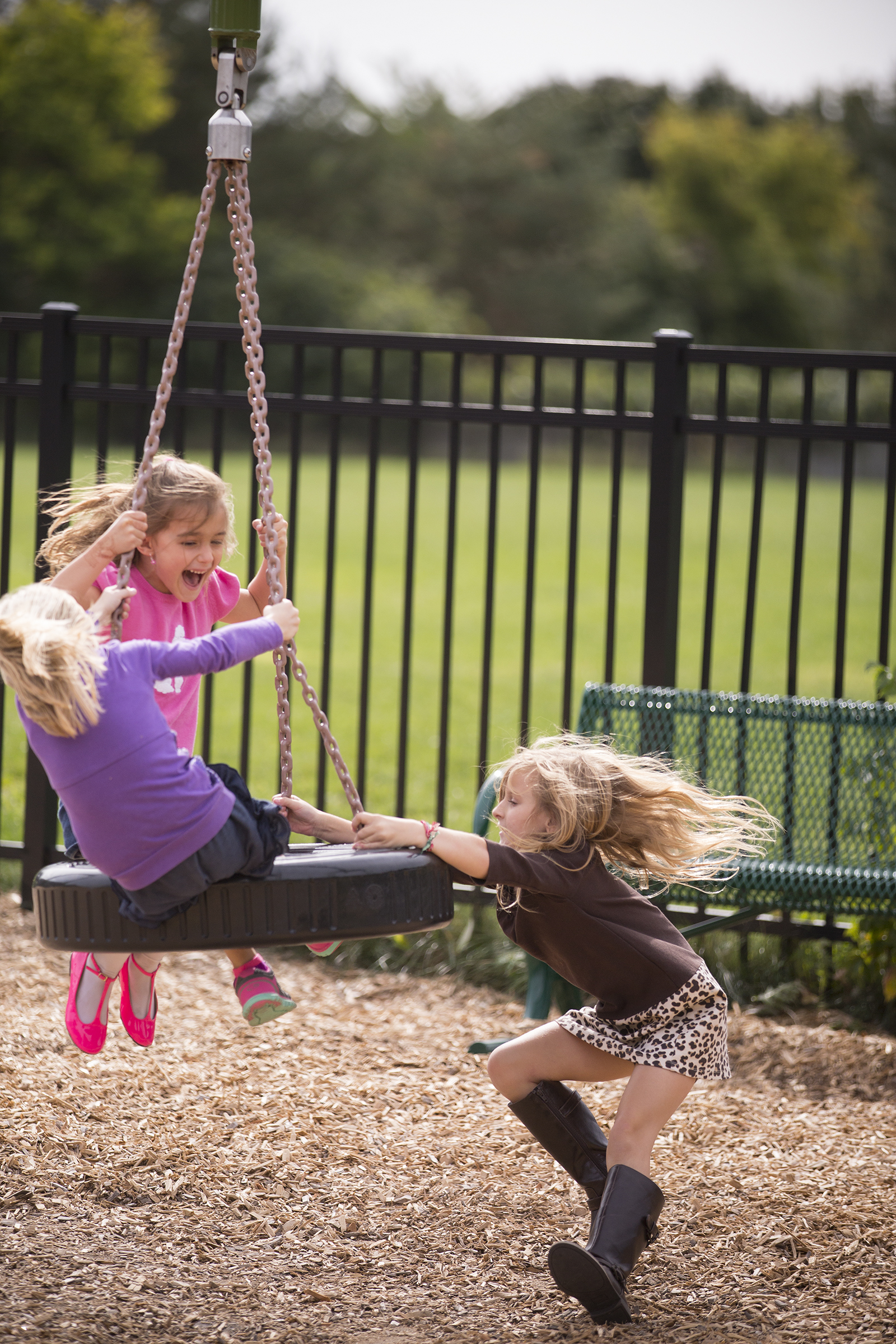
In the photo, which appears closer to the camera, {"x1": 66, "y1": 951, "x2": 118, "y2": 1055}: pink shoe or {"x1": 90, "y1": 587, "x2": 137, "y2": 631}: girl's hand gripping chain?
{"x1": 90, "y1": 587, "x2": 137, "y2": 631}: girl's hand gripping chain

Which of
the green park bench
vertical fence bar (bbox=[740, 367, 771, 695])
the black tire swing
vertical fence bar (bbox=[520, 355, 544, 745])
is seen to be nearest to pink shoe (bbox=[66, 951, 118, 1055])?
the black tire swing

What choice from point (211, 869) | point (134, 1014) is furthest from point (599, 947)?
point (134, 1014)

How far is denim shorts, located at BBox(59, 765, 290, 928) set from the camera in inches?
94.6

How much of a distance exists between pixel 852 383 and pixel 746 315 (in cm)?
4920

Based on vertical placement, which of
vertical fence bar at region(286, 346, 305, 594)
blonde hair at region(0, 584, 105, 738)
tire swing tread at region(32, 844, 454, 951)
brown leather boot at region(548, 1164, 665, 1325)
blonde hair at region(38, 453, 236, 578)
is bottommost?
brown leather boot at region(548, 1164, 665, 1325)

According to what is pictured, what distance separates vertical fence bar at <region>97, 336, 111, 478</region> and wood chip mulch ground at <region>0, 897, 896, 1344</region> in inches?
82.6

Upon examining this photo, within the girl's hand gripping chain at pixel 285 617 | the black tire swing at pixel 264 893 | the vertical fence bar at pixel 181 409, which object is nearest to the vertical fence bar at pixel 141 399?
the vertical fence bar at pixel 181 409

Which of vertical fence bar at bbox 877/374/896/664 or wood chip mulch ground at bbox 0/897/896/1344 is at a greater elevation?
vertical fence bar at bbox 877/374/896/664

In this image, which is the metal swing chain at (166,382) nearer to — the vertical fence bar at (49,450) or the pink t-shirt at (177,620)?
the pink t-shirt at (177,620)

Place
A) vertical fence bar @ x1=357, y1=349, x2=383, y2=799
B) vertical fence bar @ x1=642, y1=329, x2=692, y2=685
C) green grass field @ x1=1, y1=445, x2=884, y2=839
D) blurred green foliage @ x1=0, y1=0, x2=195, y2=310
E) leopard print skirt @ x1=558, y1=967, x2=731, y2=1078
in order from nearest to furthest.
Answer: leopard print skirt @ x1=558, y1=967, x2=731, y2=1078 → vertical fence bar @ x1=642, y1=329, x2=692, y2=685 → vertical fence bar @ x1=357, y1=349, x2=383, y2=799 → green grass field @ x1=1, y1=445, x2=884, y2=839 → blurred green foliage @ x1=0, y1=0, x2=195, y2=310

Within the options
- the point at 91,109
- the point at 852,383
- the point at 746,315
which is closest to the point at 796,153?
the point at 746,315

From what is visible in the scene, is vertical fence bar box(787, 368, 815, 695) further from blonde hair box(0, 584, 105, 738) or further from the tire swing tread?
blonde hair box(0, 584, 105, 738)

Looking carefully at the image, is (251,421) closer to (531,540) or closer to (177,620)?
(177,620)

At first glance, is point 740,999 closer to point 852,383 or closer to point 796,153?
point 852,383
